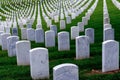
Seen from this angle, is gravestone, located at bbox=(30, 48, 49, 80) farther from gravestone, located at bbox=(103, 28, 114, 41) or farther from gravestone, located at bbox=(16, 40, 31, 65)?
gravestone, located at bbox=(103, 28, 114, 41)

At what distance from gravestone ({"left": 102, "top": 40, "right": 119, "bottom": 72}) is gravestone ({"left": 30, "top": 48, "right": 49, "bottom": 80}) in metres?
1.43

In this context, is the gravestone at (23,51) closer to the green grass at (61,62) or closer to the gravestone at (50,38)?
the green grass at (61,62)

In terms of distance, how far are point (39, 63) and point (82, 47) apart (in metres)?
1.80

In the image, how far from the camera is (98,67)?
27.1 ft

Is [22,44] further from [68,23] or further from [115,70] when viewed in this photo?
[68,23]

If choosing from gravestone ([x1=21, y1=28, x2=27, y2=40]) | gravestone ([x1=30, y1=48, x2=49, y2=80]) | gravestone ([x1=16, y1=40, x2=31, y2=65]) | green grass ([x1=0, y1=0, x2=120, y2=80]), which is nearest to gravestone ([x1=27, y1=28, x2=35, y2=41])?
gravestone ([x1=21, y1=28, x2=27, y2=40])

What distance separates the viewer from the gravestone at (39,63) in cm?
743

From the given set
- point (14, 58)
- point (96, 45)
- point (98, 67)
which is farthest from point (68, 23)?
point (98, 67)

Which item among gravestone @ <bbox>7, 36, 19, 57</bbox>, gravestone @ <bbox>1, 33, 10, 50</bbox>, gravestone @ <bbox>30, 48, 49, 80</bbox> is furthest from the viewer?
gravestone @ <bbox>1, 33, 10, 50</bbox>

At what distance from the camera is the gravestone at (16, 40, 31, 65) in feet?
28.0

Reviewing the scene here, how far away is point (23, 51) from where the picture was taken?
8.61 metres

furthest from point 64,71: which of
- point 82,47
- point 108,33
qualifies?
point 108,33

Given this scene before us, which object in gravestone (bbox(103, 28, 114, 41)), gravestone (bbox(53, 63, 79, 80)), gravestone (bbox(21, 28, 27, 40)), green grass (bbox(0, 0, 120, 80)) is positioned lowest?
green grass (bbox(0, 0, 120, 80))

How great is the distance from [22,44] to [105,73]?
93.8 inches
